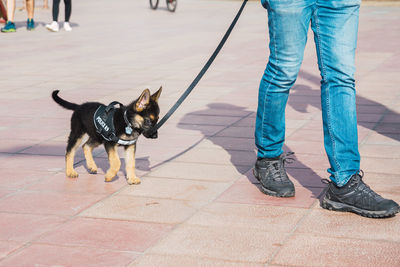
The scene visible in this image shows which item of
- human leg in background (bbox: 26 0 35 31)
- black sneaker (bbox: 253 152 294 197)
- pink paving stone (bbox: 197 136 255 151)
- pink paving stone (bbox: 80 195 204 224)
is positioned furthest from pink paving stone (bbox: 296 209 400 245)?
human leg in background (bbox: 26 0 35 31)

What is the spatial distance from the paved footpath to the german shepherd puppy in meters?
0.11

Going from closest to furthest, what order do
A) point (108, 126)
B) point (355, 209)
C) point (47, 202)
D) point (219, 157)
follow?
1. point (355, 209)
2. point (47, 202)
3. point (108, 126)
4. point (219, 157)

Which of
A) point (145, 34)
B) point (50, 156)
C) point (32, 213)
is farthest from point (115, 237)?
point (145, 34)

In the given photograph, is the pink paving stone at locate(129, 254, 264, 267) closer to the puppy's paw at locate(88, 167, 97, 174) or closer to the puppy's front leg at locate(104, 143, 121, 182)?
the puppy's front leg at locate(104, 143, 121, 182)

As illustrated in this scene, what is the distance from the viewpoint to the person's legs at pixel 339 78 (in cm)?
420

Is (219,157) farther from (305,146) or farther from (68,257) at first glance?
(68,257)

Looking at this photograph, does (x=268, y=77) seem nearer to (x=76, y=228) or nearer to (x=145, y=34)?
(x=76, y=228)

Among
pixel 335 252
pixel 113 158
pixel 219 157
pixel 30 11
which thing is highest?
pixel 335 252

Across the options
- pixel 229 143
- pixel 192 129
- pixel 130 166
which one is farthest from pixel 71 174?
pixel 192 129

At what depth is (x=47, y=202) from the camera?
459 cm

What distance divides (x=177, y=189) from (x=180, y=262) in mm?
1344

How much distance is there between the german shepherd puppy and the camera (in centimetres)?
479

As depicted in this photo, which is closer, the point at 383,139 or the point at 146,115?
the point at 146,115

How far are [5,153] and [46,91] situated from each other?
319cm
